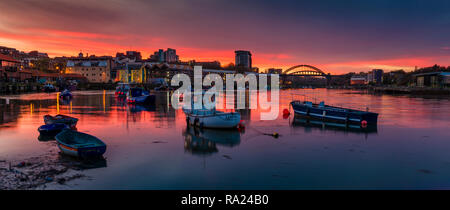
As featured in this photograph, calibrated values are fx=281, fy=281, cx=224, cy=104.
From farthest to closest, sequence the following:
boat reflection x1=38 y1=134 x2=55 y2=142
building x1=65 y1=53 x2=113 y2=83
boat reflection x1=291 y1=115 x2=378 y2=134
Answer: building x1=65 y1=53 x2=113 y2=83 < boat reflection x1=291 y1=115 x2=378 y2=134 < boat reflection x1=38 y1=134 x2=55 y2=142

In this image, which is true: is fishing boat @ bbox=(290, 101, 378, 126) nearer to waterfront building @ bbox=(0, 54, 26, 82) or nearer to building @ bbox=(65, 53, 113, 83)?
waterfront building @ bbox=(0, 54, 26, 82)

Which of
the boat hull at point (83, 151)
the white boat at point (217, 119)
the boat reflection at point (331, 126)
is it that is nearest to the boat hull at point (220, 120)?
the white boat at point (217, 119)

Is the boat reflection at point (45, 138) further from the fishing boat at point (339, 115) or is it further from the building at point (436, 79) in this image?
the building at point (436, 79)

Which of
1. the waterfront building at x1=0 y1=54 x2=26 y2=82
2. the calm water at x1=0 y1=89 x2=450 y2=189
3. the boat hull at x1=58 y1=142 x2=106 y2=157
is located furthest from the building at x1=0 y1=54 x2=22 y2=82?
the boat hull at x1=58 y1=142 x2=106 y2=157

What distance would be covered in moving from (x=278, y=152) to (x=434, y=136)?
16.5m

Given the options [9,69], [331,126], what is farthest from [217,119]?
[9,69]

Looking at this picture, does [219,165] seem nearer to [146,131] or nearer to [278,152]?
[278,152]

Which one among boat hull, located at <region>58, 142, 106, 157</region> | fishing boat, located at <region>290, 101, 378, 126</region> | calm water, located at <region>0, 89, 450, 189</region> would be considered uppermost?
fishing boat, located at <region>290, 101, 378, 126</region>

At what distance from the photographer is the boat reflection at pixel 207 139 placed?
61.9 ft

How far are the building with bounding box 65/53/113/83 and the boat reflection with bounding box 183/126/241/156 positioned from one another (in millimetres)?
130793

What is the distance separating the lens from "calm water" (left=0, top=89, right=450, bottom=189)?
13031 millimetres

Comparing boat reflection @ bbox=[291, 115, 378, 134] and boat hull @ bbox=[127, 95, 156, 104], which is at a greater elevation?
boat hull @ bbox=[127, 95, 156, 104]
